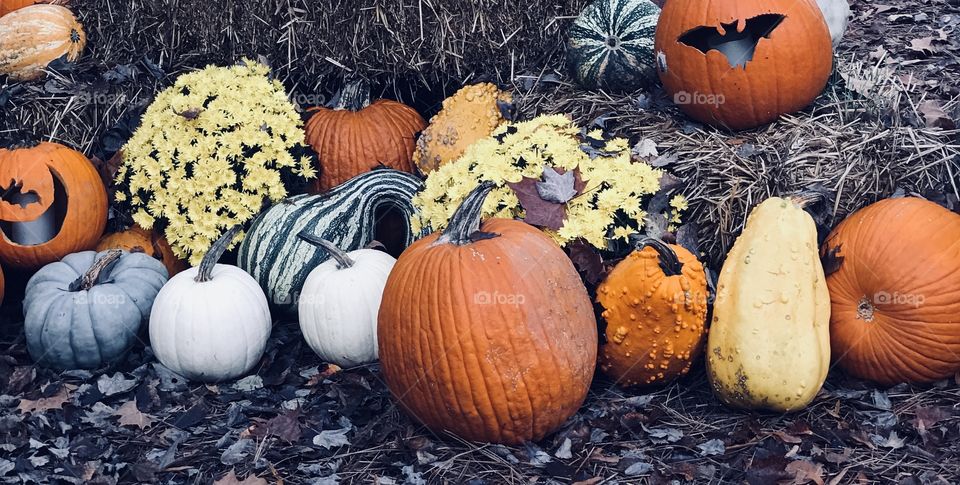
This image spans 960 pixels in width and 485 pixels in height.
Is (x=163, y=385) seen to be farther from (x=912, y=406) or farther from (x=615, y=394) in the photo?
(x=912, y=406)

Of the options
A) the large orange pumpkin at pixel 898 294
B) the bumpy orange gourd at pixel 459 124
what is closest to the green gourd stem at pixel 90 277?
the bumpy orange gourd at pixel 459 124

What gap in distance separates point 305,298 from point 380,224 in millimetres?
883

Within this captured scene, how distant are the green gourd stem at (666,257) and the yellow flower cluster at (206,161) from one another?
1.95 metres

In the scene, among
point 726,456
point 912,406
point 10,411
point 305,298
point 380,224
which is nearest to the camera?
point 726,456

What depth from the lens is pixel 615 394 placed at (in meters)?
3.67

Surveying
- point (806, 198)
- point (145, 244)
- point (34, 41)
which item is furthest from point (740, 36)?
point (34, 41)

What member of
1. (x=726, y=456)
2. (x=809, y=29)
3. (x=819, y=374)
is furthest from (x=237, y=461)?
(x=809, y=29)

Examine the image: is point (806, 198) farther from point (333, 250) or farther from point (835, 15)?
point (333, 250)

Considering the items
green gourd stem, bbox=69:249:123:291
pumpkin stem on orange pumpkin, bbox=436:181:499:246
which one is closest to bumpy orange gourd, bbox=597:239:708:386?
pumpkin stem on orange pumpkin, bbox=436:181:499:246

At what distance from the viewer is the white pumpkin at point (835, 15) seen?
15.5 ft

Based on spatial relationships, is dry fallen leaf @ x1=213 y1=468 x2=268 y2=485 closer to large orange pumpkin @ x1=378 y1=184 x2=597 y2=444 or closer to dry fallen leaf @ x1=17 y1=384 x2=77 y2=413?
large orange pumpkin @ x1=378 y1=184 x2=597 y2=444

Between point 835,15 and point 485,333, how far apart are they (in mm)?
2899

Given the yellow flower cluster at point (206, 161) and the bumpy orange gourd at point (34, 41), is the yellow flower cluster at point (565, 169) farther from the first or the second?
the bumpy orange gourd at point (34, 41)

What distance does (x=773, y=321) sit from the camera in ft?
11.0
